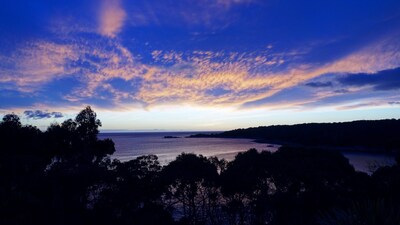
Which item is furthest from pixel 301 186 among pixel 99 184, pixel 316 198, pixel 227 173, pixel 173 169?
pixel 99 184

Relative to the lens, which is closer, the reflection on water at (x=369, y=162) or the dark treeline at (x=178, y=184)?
the dark treeline at (x=178, y=184)

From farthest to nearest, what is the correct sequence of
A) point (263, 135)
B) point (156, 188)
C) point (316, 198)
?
point (263, 135) < point (156, 188) < point (316, 198)

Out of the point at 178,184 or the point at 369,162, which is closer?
the point at 178,184

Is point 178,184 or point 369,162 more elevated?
point 178,184

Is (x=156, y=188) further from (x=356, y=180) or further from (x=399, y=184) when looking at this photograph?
(x=399, y=184)

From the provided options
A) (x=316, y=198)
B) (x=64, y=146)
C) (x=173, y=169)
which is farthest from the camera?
(x=64, y=146)

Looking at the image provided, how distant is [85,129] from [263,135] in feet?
549

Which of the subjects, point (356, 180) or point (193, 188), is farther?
point (193, 188)

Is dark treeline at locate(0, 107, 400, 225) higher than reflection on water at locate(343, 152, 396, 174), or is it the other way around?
dark treeline at locate(0, 107, 400, 225)

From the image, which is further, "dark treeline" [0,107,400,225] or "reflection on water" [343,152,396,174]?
"reflection on water" [343,152,396,174]

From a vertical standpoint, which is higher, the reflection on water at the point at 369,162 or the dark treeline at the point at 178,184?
the dark treeline at the point at 178,184

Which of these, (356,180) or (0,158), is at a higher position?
(0,158)

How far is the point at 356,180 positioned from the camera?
860 inches

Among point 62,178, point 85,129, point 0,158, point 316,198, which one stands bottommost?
point 316,198
